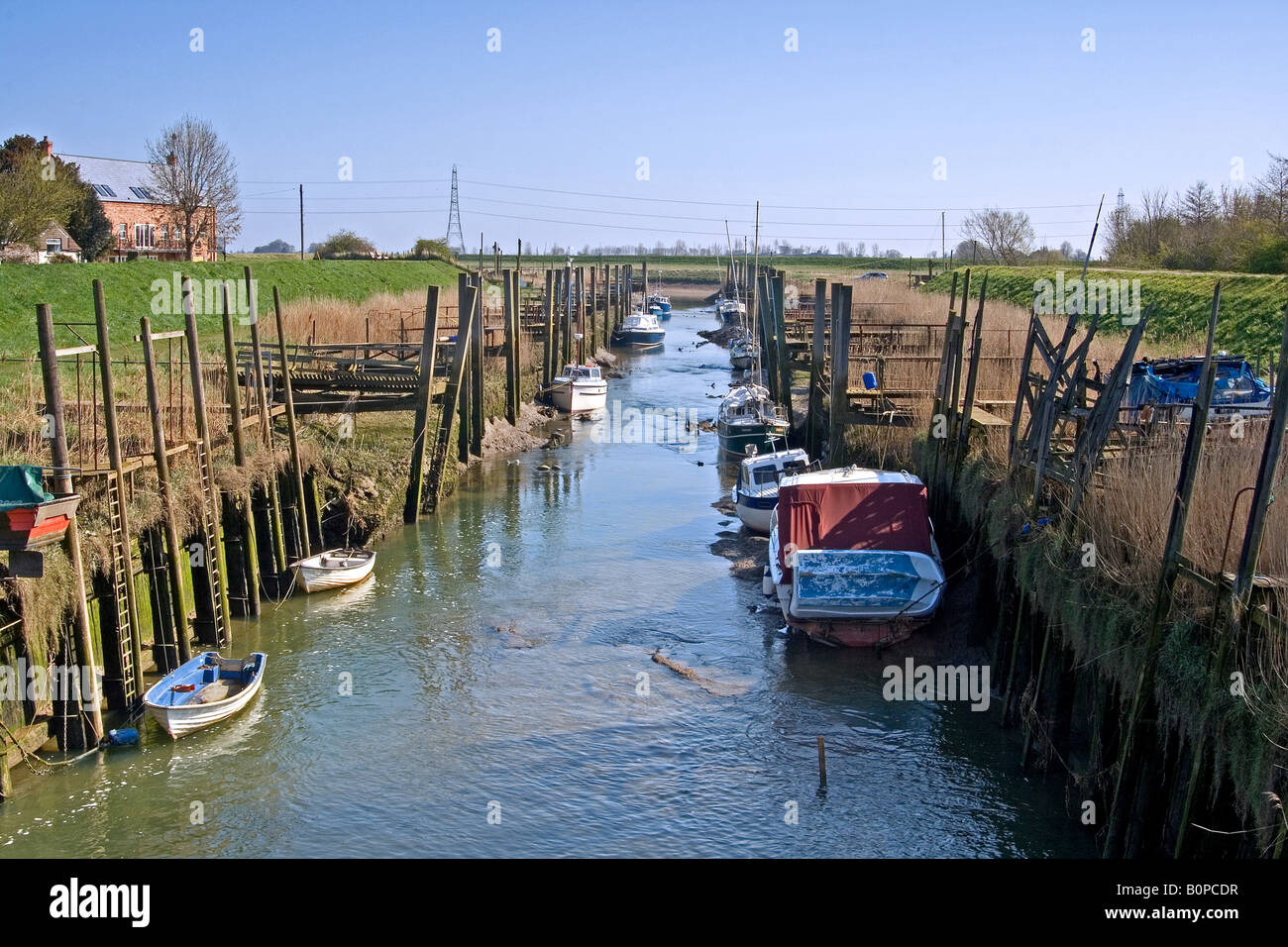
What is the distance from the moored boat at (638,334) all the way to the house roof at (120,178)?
30374 millimetres

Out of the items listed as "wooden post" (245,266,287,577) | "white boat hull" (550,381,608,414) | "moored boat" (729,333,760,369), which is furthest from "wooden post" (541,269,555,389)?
"wooden post" (245,266,287,577)

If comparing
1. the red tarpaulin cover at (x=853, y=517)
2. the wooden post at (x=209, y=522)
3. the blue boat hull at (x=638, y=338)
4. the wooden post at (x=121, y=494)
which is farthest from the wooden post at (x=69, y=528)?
the blue boat hull at (x=638, y=338)

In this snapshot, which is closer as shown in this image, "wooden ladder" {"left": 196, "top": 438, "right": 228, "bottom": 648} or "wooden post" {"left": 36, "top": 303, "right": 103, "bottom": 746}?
"wooden post" {"left": 36, "top": 303, "right": 103, "bottom": 746}

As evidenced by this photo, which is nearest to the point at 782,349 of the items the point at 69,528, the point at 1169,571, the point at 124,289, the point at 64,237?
the point at 124,289

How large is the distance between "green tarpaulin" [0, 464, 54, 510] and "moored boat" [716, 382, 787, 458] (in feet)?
66.9

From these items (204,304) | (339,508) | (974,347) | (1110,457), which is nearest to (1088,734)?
(1110,457)

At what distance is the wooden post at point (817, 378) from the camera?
29.1m

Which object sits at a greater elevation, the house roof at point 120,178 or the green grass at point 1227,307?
the house roof at point 120,178

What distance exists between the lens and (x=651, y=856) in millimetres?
12656

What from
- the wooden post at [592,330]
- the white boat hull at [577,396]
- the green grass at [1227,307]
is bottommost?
the white boat hull at [577,396]

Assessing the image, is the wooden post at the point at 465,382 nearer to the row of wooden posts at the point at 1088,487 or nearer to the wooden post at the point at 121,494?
the row of wooden posts at the point at 1088,487

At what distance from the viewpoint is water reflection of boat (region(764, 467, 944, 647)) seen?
18.5 metres

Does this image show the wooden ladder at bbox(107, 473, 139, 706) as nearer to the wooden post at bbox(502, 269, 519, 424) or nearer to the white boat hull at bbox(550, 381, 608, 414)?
the wooden post at bbox(502, 269, 519, 424)
